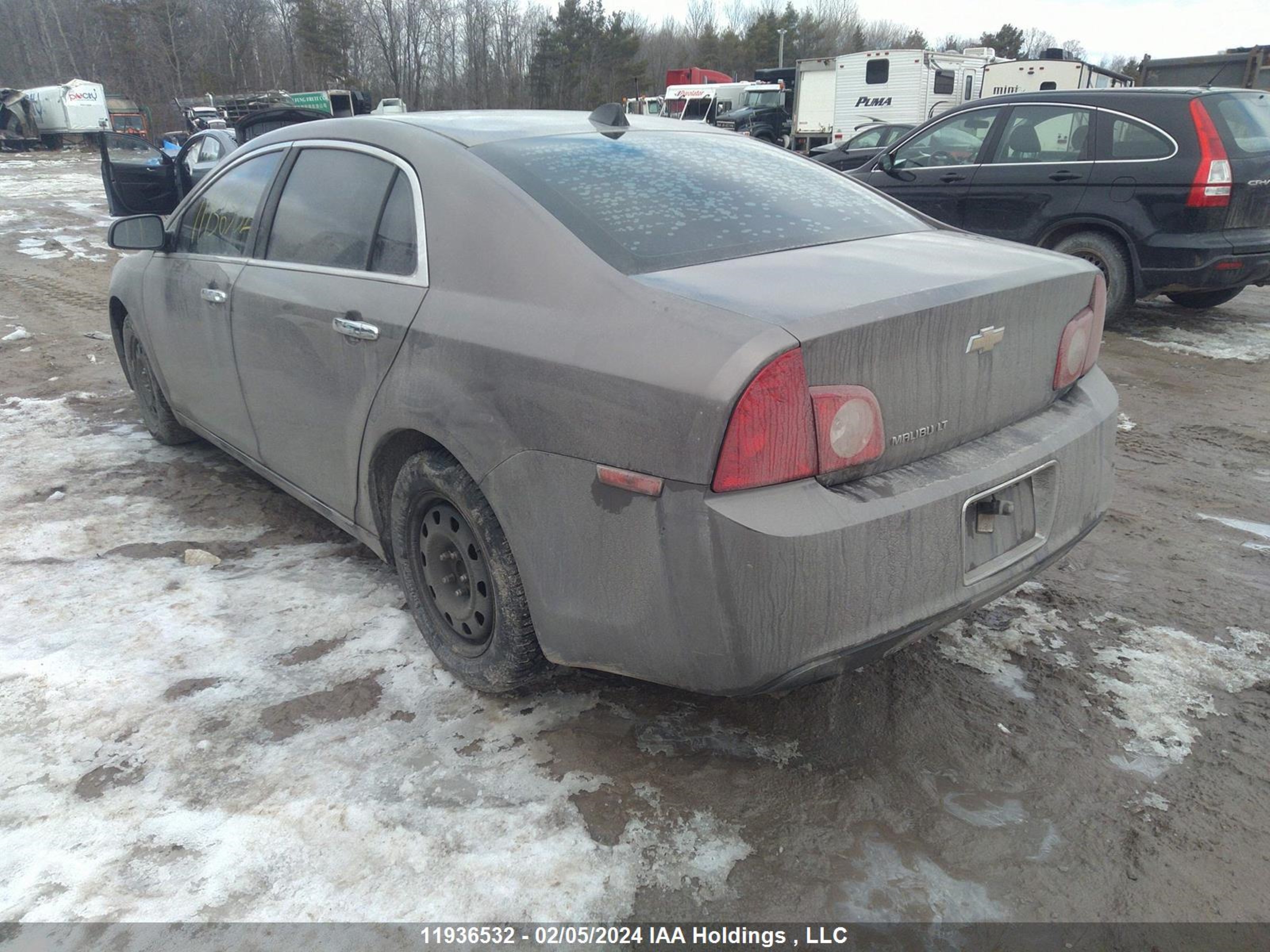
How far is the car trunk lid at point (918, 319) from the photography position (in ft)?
6.20

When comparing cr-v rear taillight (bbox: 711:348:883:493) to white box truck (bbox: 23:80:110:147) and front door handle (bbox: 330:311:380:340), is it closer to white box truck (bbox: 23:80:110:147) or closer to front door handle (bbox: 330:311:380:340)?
front door handle (bbox: 330:311:380:340)

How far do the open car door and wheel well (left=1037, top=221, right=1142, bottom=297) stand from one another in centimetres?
1107

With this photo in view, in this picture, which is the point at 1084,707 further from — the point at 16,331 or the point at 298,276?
the point at 16,331

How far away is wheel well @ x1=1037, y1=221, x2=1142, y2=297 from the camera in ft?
21.9

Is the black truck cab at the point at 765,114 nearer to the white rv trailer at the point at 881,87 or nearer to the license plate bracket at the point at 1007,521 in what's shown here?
the white rv trailer at the point at 881,87

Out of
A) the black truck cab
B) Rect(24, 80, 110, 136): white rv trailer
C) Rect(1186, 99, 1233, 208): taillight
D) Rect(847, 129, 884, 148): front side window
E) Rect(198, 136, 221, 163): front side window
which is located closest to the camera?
Rect(1186, 99, 1233, 208): taillight

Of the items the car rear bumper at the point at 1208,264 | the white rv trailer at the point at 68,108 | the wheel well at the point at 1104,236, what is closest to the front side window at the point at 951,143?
the wheel well at the point at 1104,236

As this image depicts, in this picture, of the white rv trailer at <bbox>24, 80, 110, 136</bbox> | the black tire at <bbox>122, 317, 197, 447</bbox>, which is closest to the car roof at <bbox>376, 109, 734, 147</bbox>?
the black tire at <bbox>122, 317, 197, 447</bbox>

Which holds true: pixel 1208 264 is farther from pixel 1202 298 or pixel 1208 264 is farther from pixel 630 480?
pixel 630 480

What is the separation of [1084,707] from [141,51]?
2476 inches

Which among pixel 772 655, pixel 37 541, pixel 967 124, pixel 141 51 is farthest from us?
pixel 141 51

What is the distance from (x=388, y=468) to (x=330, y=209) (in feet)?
3.02

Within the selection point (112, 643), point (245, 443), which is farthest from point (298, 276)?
point (112, 643)

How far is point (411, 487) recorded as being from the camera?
2592mm
